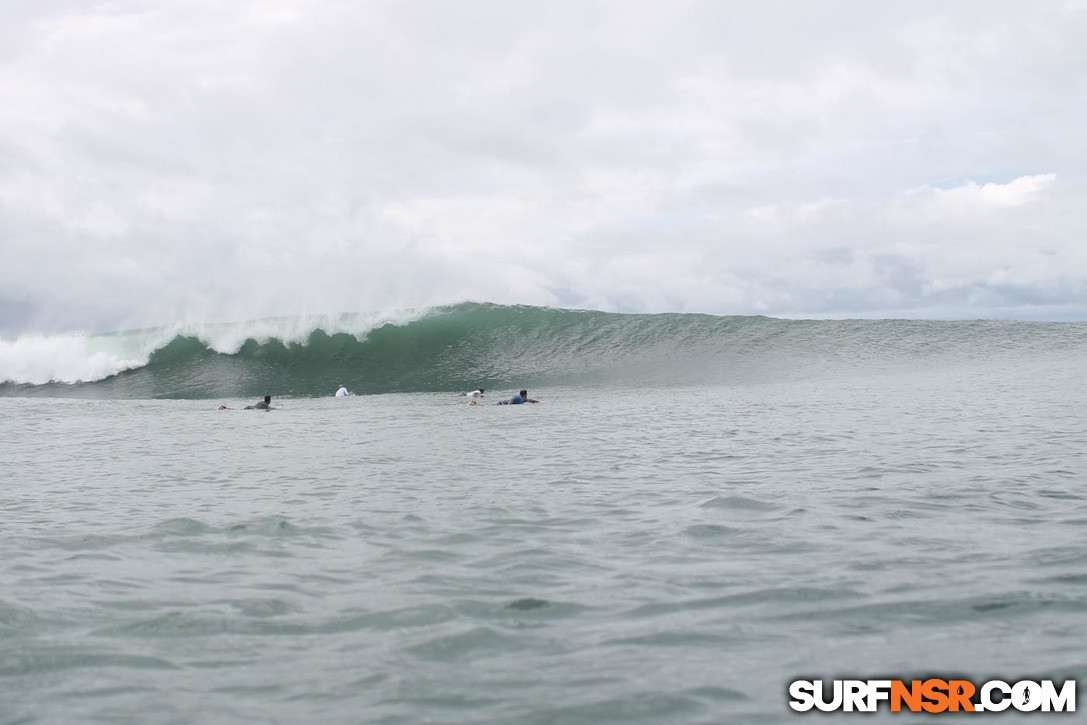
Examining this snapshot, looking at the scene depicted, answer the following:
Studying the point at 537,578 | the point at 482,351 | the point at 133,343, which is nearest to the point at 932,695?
the point at 537,578

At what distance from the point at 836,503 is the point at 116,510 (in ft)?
21.4

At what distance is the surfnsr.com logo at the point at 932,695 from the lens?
11.5 feet

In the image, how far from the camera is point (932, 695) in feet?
11.8

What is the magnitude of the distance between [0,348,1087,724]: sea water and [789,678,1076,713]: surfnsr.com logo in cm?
9

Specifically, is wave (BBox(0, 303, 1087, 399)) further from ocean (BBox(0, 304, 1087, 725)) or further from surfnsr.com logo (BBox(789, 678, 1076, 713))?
surfnsr.com logo (BBox(789, 678, 1076, 713))

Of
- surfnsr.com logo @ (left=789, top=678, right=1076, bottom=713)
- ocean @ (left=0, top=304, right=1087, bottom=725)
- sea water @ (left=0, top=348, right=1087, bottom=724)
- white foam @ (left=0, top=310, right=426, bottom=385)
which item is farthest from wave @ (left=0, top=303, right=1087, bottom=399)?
surfnsr.com logo @ (left=789, top=678, right=1076, bottom=713)

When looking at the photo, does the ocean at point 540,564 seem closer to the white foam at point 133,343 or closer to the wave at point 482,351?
the wave at point 482,351

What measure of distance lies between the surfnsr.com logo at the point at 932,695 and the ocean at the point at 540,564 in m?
0.08

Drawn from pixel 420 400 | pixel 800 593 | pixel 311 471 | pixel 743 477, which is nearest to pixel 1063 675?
pixel 800 593

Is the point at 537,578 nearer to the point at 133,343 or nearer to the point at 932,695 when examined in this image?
the point at 932,695

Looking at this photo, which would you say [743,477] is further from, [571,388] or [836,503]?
[571,388]

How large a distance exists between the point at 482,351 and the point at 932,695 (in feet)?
101

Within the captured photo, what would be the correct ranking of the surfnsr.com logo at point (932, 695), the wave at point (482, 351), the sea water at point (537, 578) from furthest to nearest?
the wave at point (482, 351) → the sea water at point (537, 578) → the surfnsr.com logo at point (932, 695)

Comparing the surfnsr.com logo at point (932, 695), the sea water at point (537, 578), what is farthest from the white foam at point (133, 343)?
the surfnsr.com logo at point (932, 695)
